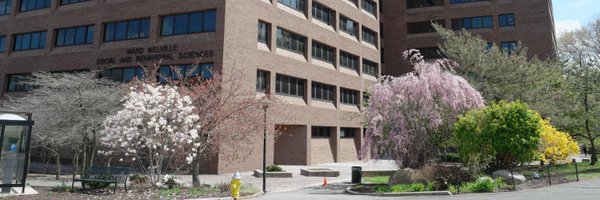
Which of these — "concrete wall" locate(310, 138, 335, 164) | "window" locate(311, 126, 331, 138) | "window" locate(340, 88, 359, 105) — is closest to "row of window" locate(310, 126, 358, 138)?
"window" locate(311, 126, 331, 138)

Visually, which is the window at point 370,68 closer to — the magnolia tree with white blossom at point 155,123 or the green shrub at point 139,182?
the magnolia tree with white blossom at point 155,123

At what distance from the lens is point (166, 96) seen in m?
19.0

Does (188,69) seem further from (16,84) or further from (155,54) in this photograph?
(16,84)

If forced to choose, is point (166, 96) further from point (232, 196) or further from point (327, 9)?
point (327, 9)

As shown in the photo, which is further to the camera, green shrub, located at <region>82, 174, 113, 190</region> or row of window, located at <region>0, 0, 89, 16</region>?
row of window, located at <region>0, 0, 89, 16</region>

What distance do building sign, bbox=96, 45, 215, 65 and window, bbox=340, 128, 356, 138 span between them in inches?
676

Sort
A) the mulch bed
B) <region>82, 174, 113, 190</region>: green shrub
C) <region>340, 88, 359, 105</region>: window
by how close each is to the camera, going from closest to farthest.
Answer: the mulch bed < <region>82, 174, 113, 190</region>: green shrub < <region>340, 88, 359, 105</region>: window

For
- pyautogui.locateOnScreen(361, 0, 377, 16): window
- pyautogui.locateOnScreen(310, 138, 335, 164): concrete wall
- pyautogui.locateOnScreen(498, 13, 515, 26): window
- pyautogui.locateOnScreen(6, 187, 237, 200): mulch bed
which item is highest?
pyautogui.locateOnScreen(361, 0, 377, 16): window

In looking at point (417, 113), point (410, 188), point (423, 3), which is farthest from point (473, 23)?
point (410, 188)

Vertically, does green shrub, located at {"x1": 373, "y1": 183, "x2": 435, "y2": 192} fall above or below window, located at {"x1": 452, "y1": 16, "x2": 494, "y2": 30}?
below

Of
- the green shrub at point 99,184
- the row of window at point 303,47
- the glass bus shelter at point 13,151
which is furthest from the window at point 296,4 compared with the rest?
the glass bus shelter at point 13,151

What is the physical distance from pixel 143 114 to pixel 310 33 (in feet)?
68.6

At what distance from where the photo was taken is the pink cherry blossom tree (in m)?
20.3

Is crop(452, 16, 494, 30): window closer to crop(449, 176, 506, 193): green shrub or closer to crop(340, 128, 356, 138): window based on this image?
crop(340, 128, 356, 138): window
